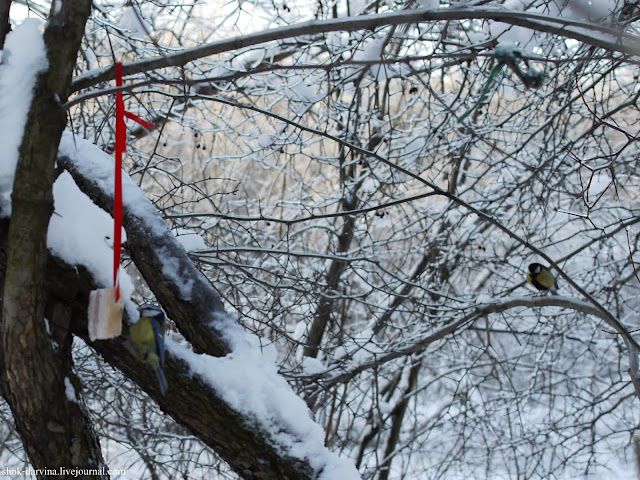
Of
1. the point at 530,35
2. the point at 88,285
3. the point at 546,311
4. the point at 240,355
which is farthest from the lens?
the point at 546,311

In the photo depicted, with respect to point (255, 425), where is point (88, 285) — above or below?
above

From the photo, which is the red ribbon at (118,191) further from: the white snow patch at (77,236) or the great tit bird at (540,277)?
the great tit bird at (540,277)

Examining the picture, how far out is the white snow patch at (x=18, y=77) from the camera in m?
1.20

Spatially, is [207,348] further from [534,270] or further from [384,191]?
[534,270]

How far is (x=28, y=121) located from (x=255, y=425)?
89 cm

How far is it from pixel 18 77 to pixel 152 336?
0.61m

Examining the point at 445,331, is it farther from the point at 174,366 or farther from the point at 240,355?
the point at 174,366

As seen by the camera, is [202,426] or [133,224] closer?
[202,426]

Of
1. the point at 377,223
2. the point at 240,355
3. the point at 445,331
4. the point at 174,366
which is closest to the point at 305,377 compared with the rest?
the point at 445,331

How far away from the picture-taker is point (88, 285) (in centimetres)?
143

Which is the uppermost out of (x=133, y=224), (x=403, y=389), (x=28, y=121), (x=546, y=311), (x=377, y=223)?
(x=377, y=223)

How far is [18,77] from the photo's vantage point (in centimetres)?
122

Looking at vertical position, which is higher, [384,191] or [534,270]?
[384,191]

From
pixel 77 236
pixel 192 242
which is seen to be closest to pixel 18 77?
pixel 77 236
